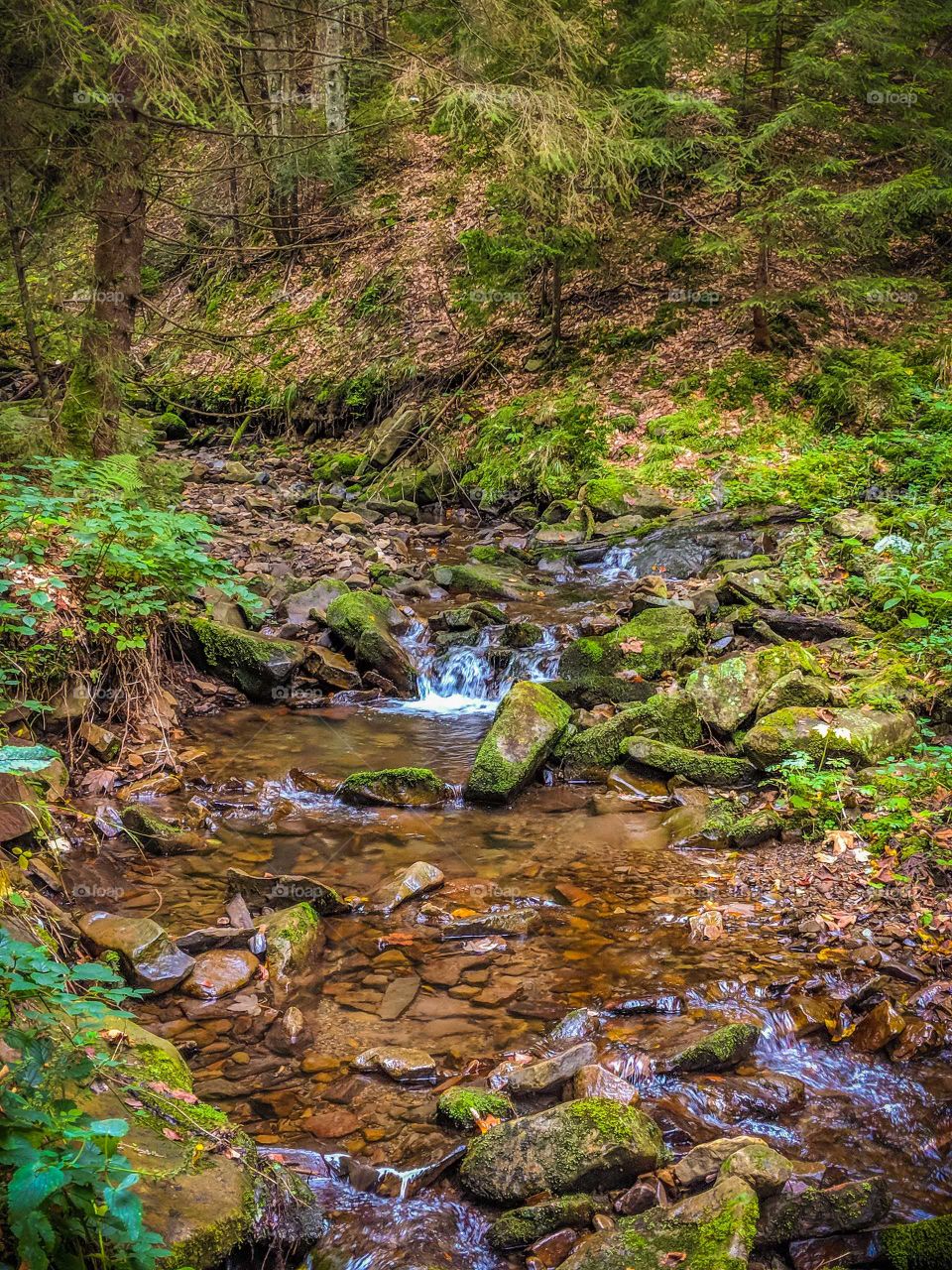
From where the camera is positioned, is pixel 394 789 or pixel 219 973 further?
pixel 394 789

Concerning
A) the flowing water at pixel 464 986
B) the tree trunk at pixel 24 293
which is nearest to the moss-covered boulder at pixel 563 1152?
the flowing water at pixel 464 986

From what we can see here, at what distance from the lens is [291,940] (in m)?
4.07

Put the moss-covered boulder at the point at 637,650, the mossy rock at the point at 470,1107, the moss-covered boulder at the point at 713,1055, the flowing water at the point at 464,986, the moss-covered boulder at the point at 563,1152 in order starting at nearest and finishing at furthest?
1. the moss-covered boulder at the point at 563,1152
2. the flowing water at the point at 464,986
3. the mossy rock at the point at 470,1107
4. the moss-covered boulder at the point at 713,1055
5. the moss-covered boulder at the point at 637,650

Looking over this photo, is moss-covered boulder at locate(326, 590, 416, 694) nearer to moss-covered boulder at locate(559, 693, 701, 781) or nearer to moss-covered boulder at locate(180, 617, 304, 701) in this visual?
moss-covered boulder at locate(180, 617, 304, 701)

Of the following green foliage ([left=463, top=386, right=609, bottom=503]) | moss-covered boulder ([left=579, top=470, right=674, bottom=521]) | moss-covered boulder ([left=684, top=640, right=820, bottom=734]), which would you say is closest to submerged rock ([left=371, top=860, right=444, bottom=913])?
moss-covered boulder ([left=684, top=640, right=820, bottom=734])

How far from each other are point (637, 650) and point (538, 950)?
3797mm

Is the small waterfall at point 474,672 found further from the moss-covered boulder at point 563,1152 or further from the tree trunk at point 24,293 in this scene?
the moss-covered boulder at point 563,1152

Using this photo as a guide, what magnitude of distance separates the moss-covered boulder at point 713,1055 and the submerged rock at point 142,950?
87.4 inches

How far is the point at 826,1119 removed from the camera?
3.08 m

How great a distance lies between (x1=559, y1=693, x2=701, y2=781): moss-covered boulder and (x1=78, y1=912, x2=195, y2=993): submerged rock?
3.29 meters

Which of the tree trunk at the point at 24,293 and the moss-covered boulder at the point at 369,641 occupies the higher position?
the tree trunk at the point at 24,293

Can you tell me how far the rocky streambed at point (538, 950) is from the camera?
8.74 feet

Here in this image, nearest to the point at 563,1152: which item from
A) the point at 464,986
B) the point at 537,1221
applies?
the point at 537,1221

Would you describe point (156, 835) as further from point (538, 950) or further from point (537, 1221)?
point (537, 1221)
